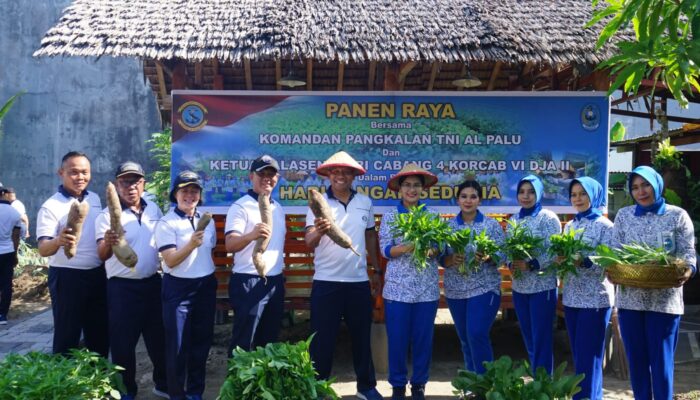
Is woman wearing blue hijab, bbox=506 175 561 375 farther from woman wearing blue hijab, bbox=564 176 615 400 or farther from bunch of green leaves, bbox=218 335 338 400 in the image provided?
bunch of green leaves, bbox=218 335 338 400

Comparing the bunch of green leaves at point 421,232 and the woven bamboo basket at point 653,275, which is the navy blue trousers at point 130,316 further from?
the woven bamboo basket at point 653,275

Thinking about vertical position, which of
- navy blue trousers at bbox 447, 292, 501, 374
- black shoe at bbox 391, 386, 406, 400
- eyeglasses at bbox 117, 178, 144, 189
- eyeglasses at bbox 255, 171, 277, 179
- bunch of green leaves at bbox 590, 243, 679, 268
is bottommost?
black shoe at bbox 391, 386, 406, 400

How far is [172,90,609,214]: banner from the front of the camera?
5859mm

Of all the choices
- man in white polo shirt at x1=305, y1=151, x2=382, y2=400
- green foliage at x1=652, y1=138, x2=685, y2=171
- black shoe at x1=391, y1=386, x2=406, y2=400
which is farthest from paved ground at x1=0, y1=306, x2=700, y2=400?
green foliage at x1=652, y1=138, x2=685, y2=171

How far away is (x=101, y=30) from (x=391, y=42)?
2.74 metres

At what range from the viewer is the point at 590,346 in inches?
164

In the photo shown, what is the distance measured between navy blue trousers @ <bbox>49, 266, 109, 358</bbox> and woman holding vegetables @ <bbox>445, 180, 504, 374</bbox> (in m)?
2.76

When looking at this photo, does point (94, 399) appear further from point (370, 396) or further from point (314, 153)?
point (314, 153)

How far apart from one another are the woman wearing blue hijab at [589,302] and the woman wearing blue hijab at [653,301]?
141 mm

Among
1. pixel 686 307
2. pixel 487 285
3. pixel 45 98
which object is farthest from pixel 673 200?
pixel 45 98

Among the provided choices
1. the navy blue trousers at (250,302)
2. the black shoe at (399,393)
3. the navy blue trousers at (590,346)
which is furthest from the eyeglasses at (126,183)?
the navy blue trousers at (590,346)

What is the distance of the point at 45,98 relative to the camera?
14078 millimetres

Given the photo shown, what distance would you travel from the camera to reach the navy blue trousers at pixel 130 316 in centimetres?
434

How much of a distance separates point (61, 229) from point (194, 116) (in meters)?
1.93
